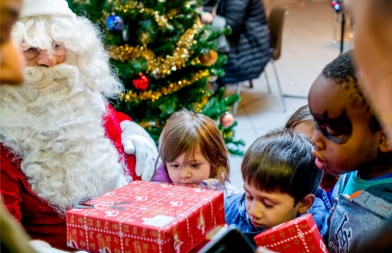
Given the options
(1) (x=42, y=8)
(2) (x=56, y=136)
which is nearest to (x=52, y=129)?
(2) (x=56, y=136)

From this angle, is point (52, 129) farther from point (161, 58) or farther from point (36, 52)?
point (161, 58)

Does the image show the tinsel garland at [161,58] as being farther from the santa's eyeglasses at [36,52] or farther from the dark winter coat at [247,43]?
the dark winter coat at [247,43]

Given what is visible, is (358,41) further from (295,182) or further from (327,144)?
(295,182)

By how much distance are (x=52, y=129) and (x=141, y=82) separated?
1.10 meters

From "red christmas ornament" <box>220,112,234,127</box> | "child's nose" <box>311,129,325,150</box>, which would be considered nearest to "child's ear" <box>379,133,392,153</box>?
"child's nose" <box>311,129,325,150</box>

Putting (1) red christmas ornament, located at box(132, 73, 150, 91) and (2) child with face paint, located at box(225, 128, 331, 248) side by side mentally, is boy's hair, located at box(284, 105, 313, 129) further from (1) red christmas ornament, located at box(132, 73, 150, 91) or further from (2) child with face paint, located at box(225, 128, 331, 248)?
(1) red christmas ornament, located at box(132, 73, 150, 91)

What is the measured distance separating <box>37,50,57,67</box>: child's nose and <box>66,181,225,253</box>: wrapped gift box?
74 centimetres

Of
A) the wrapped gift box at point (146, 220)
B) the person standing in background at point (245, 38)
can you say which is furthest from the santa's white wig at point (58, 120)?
the person standing in background at point (245, 38)

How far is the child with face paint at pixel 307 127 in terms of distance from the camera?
6.42ft

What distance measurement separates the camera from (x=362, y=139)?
1091mm

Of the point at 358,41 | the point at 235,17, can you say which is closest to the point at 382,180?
the point at 358,41

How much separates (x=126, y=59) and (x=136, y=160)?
2.85 ft

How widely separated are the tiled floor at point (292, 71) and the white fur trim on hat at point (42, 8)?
2.00m

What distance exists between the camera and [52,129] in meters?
1.94
